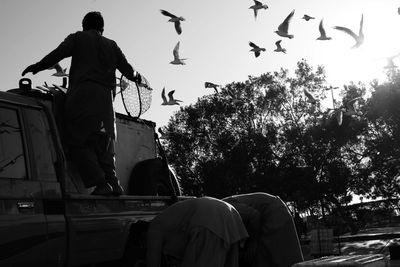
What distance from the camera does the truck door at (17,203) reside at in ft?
10.7

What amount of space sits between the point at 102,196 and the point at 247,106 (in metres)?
31.1

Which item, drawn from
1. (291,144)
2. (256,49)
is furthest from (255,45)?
(291,144)

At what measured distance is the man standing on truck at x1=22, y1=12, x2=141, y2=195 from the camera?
4.24 meters

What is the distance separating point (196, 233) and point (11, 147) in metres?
1.52

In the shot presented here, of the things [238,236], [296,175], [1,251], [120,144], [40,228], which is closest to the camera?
[1,251]

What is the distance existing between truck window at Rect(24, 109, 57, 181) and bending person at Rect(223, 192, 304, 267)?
2311 millimetres

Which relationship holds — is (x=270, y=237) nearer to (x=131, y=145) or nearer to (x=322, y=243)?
(x=131, y=145)

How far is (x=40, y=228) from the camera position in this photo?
11.4 ft

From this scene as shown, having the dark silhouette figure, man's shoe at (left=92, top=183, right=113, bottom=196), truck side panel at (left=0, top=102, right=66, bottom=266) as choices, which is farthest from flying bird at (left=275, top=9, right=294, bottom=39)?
truck side panel at (left=0, top=102, right=66, bottom=266)

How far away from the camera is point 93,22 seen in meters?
4.97

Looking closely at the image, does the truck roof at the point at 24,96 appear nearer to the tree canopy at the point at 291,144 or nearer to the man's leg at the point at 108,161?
the man's leg at the point at 108,161

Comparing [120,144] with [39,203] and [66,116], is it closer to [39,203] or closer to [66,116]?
[66,116]

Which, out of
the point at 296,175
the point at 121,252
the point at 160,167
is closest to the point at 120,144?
the point at 160,167

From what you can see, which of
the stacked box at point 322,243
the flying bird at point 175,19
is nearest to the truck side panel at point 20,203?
the flying bird at point 175,19
